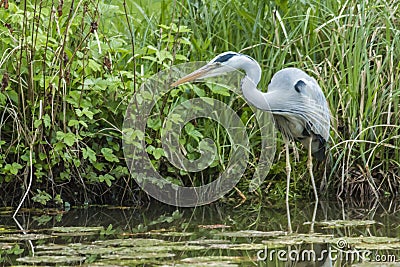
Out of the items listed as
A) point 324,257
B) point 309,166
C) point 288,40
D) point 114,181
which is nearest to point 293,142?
point 309,166

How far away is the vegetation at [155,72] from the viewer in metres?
5.77

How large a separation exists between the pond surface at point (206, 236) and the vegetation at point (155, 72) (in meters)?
0.28

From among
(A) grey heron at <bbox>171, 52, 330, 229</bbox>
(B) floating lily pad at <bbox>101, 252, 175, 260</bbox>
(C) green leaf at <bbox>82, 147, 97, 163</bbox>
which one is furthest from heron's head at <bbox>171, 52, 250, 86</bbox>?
(B) floating lily pad at <bbox>101, 252, 175, 260</bbox>

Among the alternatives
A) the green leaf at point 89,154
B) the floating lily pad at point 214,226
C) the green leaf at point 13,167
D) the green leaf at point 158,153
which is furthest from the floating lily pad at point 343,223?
the green leaf at point 13,167

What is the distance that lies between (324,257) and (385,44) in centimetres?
281

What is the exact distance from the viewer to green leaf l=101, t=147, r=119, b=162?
5.84 metres

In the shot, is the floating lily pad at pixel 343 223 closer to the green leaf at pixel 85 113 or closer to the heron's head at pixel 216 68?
the heron's head at pixel 216 68

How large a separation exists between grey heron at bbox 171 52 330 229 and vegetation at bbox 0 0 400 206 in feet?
0.64

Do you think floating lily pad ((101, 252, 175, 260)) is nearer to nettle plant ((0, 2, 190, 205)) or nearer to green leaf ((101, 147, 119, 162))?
nettle plant ((0, 2, 190, 205))

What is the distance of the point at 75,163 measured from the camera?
18.9ft

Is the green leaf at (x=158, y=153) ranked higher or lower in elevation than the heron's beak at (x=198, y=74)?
lower

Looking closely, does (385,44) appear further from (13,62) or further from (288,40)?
(13,62)

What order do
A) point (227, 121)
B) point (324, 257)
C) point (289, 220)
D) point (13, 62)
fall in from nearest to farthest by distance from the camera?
point (324, 257) → point (289, 220) → point (13, 62) → point (227, 121)

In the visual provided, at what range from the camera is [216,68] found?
5.80 meters
